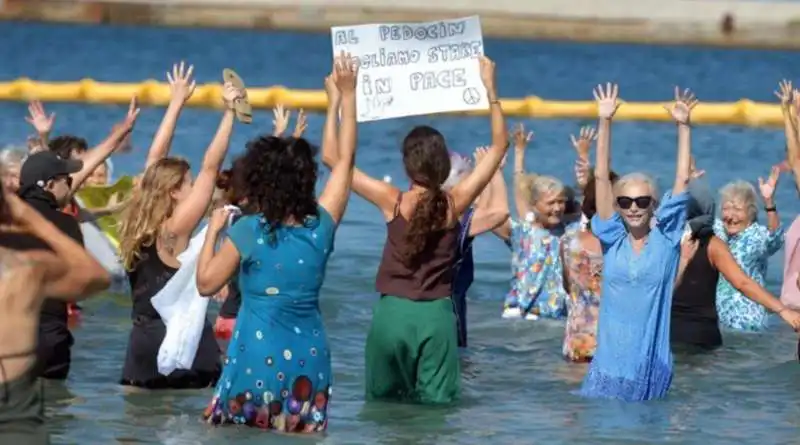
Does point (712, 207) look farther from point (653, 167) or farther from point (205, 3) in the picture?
point (205, 3)

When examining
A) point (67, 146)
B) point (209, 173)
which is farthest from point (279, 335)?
point (67, 146)

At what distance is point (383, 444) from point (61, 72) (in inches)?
1509

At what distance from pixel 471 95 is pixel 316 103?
488 inches

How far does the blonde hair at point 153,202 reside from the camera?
31.4 ft

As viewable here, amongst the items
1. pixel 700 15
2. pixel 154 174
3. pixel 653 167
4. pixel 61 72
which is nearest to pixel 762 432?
pixel 154 174

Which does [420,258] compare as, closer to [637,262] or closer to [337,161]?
[337,161]

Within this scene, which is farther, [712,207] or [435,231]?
[712,207]

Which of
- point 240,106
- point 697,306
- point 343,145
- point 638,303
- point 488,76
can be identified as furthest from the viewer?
point 697,306

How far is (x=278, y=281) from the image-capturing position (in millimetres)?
8234

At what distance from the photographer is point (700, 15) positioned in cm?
6481

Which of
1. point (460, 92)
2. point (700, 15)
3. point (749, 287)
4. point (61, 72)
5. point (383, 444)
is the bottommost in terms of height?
point (383, 444)

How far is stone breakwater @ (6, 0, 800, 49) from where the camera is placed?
63.2 meters

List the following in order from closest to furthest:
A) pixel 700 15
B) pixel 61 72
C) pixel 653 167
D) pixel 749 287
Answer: pixel 749 287
pixel 653 167
pixel 61 72
pixel 700 15

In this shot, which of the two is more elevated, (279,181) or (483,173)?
(483,173)
